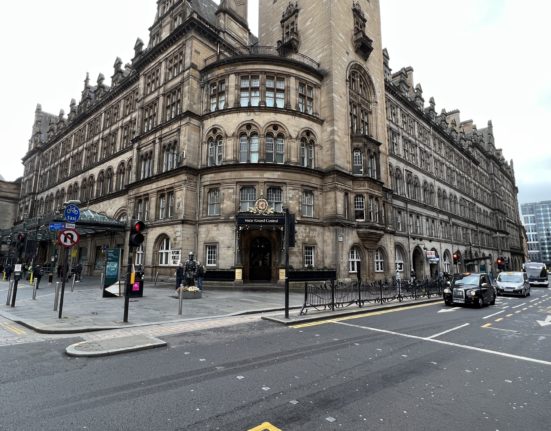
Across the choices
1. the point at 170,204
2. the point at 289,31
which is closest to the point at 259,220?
the point at 170,204

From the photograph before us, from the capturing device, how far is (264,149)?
79.7ft

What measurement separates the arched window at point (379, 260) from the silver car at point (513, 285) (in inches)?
354

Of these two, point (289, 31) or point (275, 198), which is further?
point (289, 31)

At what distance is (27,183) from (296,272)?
63.9m

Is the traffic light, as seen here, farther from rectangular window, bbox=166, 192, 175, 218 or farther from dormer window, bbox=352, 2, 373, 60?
dormer window, bbox=352, 2, 373, 60

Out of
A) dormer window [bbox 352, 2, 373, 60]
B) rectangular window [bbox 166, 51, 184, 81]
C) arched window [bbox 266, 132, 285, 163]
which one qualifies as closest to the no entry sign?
arched window [bbox 266, 132, 285, 163]

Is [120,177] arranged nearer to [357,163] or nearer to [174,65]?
[174,65]

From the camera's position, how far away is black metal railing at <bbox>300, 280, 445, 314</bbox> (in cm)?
1322

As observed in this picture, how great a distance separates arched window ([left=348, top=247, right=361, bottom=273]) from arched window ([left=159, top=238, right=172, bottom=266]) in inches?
603

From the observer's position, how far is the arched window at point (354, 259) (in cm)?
2583

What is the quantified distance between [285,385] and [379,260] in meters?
25.6

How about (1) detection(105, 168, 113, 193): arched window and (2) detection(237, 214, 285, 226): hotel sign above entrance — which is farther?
(1) detection(105, 168, 113, 193): arched window

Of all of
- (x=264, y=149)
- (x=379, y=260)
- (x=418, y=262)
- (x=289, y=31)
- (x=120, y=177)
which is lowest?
(x=418, y=262)

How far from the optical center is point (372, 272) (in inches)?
→ 1049
